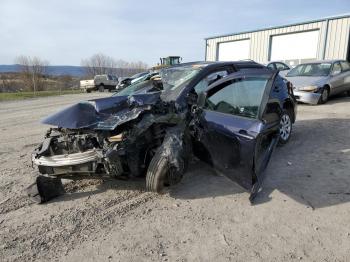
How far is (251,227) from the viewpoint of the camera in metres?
3.39

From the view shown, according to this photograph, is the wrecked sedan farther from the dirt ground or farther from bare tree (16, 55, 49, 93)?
bare tree (16, 55, 49, 93)

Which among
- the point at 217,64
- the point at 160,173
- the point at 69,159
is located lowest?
the point at 160,173

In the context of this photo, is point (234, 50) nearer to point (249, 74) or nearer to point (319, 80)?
point (319, 80)

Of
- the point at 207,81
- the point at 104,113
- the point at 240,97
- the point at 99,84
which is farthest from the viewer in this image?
the point at 99,84

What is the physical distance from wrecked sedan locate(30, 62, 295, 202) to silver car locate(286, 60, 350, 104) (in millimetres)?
7006

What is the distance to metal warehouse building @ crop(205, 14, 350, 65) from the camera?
60.7 feet

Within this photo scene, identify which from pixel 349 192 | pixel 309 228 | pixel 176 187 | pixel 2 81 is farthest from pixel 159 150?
pixel 2 81

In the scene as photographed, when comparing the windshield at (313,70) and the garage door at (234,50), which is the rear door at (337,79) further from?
the garage door at (234,50)

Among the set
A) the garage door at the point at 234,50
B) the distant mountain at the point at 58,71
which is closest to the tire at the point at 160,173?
the garage door at the point at 234,50

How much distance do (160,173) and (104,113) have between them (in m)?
1.11

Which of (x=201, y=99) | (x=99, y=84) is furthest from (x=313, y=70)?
(x=99, y=84)

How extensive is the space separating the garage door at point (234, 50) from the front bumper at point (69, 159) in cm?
2214

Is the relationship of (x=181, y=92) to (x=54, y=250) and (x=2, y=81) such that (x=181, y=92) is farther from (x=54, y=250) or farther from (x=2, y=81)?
(x=2, y=81)

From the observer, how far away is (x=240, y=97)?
4.49 meters
